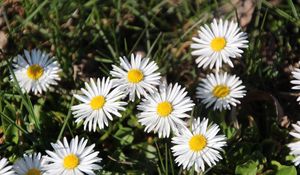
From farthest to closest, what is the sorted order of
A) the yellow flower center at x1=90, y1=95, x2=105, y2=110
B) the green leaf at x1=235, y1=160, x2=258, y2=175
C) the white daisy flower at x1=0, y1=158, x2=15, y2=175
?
the yellow flower center at x1=90, y1=95, x2=105, y2=110, the green leaf at x1=235, y1=160, x2=258, y2=175, the white daisy flower at x1=0, y1=158, x2=15, y2=175

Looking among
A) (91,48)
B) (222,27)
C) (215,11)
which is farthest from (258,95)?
(91,48)

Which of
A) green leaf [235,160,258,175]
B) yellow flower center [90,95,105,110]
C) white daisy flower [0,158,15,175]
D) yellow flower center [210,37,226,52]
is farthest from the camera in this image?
yellow flower center [210,37,226,52]

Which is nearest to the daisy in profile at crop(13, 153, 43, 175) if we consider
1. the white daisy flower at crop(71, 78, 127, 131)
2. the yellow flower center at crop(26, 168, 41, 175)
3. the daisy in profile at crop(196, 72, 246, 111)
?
the yellow flower center at crop(26, 168, 41, 175)

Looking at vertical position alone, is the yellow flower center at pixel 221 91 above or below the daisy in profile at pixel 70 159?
above

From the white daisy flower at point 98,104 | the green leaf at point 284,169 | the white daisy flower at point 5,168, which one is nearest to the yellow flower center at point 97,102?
the white daisy flower at point 98,104

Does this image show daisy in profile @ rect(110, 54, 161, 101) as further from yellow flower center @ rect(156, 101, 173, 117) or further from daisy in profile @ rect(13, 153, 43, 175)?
daisy in profile @ rect(13, 153, 43, 175)

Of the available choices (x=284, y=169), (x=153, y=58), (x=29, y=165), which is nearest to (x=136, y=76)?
(x=153, y=58)

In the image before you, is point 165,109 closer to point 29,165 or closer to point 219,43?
point 219,43

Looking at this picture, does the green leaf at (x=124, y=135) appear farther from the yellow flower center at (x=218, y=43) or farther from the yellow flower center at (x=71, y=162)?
the yellow flower center at (x=218, y=43)
